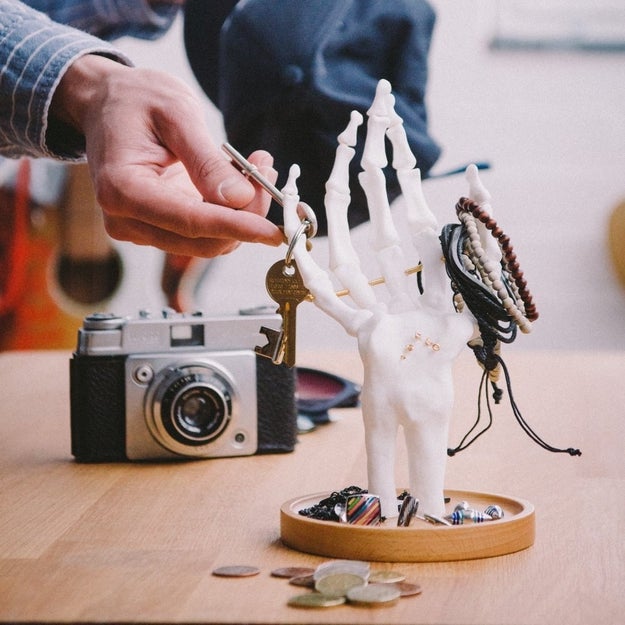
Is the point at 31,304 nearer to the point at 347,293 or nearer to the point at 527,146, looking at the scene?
the point at 527,146

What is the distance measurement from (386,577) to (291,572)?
5cm

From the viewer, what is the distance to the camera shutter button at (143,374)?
34.0 inches

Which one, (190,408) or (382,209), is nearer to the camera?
(382,209)

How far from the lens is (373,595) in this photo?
49 centimetres

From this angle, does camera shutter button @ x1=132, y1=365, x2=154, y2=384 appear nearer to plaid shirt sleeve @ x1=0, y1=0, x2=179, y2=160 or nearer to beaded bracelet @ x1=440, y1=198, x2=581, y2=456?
plaid shirt sleeve @ x1=0, y1=0, x2=179, y2=160

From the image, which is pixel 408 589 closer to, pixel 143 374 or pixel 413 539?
pixel 413 539

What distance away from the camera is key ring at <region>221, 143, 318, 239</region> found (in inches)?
24.7

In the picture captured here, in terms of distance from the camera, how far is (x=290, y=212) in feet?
2.04

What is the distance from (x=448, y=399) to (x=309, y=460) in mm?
297

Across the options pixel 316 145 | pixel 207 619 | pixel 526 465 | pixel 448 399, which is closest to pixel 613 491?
pixel 526 465

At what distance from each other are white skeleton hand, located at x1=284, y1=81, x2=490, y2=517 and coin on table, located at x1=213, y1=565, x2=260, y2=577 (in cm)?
9

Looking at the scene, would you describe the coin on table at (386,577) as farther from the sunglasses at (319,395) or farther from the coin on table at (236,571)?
the sunglasses at (319,395)

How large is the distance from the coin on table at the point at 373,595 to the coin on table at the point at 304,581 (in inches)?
1.0

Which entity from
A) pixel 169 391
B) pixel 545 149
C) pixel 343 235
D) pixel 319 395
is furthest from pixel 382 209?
pixel 545 149
